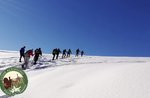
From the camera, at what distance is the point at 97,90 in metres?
13.9

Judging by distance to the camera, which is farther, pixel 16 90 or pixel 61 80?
pixel 61 80

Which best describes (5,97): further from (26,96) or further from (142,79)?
(142,79)

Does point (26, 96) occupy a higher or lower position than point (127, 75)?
lower

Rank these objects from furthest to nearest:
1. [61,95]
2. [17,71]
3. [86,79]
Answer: [86,79], [61,95], [17,71]

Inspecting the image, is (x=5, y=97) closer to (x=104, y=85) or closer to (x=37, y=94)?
(x=37, y=94)

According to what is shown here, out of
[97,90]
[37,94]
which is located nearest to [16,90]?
[37,94]

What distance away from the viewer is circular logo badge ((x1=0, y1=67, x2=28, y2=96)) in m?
11.9

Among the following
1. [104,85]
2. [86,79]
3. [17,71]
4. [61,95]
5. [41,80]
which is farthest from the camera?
[41,80]

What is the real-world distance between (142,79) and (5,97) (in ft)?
23.0

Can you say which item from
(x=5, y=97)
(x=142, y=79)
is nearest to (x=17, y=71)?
(x=5, y=97)

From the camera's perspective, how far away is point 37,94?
14.3m

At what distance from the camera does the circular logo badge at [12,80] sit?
11852mm

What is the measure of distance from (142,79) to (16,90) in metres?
6.65

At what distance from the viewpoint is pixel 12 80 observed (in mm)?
12008
